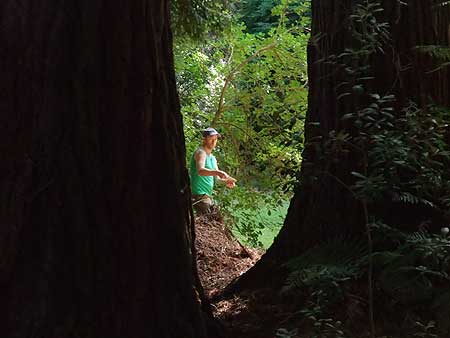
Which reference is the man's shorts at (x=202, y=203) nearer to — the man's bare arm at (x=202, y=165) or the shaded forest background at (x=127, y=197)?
the man's bare arm at (x=202, y=165)

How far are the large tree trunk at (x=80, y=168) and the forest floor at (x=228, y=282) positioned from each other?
0.74 m

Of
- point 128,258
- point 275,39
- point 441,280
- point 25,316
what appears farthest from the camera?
point 275,39

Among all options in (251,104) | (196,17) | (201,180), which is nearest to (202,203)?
(201,180)

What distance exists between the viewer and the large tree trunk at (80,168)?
108 inches

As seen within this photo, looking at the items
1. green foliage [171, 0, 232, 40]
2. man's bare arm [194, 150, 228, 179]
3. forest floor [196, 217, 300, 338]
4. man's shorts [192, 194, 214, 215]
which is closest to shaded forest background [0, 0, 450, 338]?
forest floor [196, 217, 300, 338]

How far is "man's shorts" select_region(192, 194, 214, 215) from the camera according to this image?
7312 millimetres

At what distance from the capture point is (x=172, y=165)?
3.01 metres

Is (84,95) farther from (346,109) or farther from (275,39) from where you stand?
(275,39)

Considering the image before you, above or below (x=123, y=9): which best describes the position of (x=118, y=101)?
below

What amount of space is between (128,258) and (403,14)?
2055 mm

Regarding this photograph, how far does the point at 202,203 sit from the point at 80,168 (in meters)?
4.69

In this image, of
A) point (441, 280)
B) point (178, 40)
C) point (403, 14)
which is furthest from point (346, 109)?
point (178, 40)

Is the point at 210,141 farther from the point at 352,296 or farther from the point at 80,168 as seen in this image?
the point at 80,168

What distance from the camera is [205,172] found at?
6.88m
